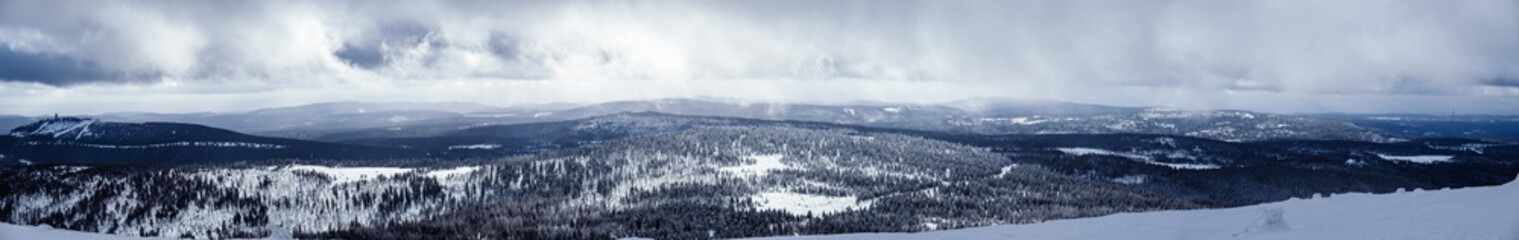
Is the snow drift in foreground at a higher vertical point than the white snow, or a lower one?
higher

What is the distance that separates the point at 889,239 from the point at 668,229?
147534 millimetres

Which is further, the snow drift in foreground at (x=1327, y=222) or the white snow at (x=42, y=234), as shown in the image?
the white snow at (x=42, y=234)

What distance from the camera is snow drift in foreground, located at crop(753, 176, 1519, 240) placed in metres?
37.1

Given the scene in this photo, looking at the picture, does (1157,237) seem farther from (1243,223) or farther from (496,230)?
(496,230)

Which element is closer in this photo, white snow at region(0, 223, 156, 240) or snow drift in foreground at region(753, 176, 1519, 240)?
snow drift in foreground at region(753, 176, 1519, 240)

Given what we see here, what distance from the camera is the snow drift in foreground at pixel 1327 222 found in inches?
1459

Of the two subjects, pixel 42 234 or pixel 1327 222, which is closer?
pixel 1327 222

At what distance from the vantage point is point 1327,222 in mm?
42062

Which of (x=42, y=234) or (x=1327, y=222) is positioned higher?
(x=1327, y=222)

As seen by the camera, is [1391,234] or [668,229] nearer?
[1391,234]

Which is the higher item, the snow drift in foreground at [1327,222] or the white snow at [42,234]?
the snow drift in foreground at [1327,222]

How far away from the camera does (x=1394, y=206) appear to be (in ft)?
149

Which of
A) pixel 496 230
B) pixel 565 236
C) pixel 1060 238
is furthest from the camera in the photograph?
pixel 496 230

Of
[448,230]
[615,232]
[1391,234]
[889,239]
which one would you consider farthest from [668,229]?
[1391,234]
